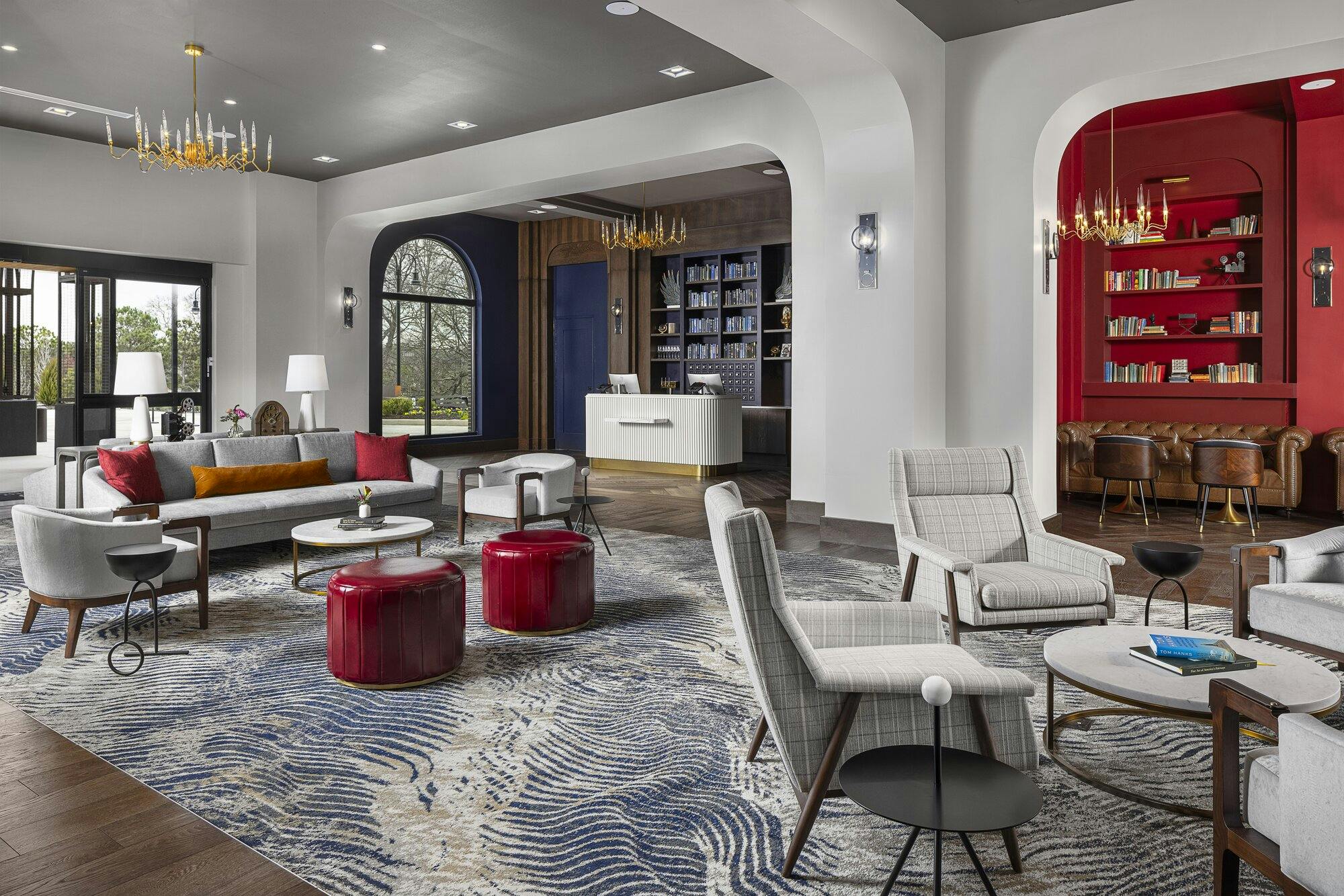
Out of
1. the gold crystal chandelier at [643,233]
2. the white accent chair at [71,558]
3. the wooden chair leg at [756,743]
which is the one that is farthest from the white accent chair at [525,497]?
the gold crystal chandelier at [643,233]

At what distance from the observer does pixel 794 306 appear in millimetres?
7441

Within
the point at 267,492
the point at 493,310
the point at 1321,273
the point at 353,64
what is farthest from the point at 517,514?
the point at 493,310

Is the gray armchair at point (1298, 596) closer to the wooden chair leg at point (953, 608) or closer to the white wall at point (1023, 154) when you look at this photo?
the wooden chair leg at point (953, 608)

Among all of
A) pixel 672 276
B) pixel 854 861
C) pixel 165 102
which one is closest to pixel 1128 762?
pixel 854 861

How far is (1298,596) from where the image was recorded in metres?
3.26

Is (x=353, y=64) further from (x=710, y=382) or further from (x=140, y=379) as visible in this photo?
(x=710, y=382)

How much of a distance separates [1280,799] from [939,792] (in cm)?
62

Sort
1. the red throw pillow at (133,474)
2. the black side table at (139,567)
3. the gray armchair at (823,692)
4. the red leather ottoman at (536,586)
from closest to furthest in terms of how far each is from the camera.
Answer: the gray armchair at (823,692), the black side table at (139,567), the red leather ottoman at (536,586), the red throw pillow at (133,474)

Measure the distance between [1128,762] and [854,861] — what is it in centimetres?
116

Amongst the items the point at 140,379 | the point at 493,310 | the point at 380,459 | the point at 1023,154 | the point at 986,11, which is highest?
the point at 986,11

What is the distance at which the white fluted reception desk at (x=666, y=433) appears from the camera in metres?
10.9

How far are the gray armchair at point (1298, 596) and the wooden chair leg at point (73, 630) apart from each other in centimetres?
477

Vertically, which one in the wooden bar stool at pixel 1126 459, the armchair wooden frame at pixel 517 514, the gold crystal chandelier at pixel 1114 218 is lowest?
the armchair wooden frame at pixel 517 514

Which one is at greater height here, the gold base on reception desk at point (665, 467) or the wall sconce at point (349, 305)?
the wall sconce at point (349, 305)
